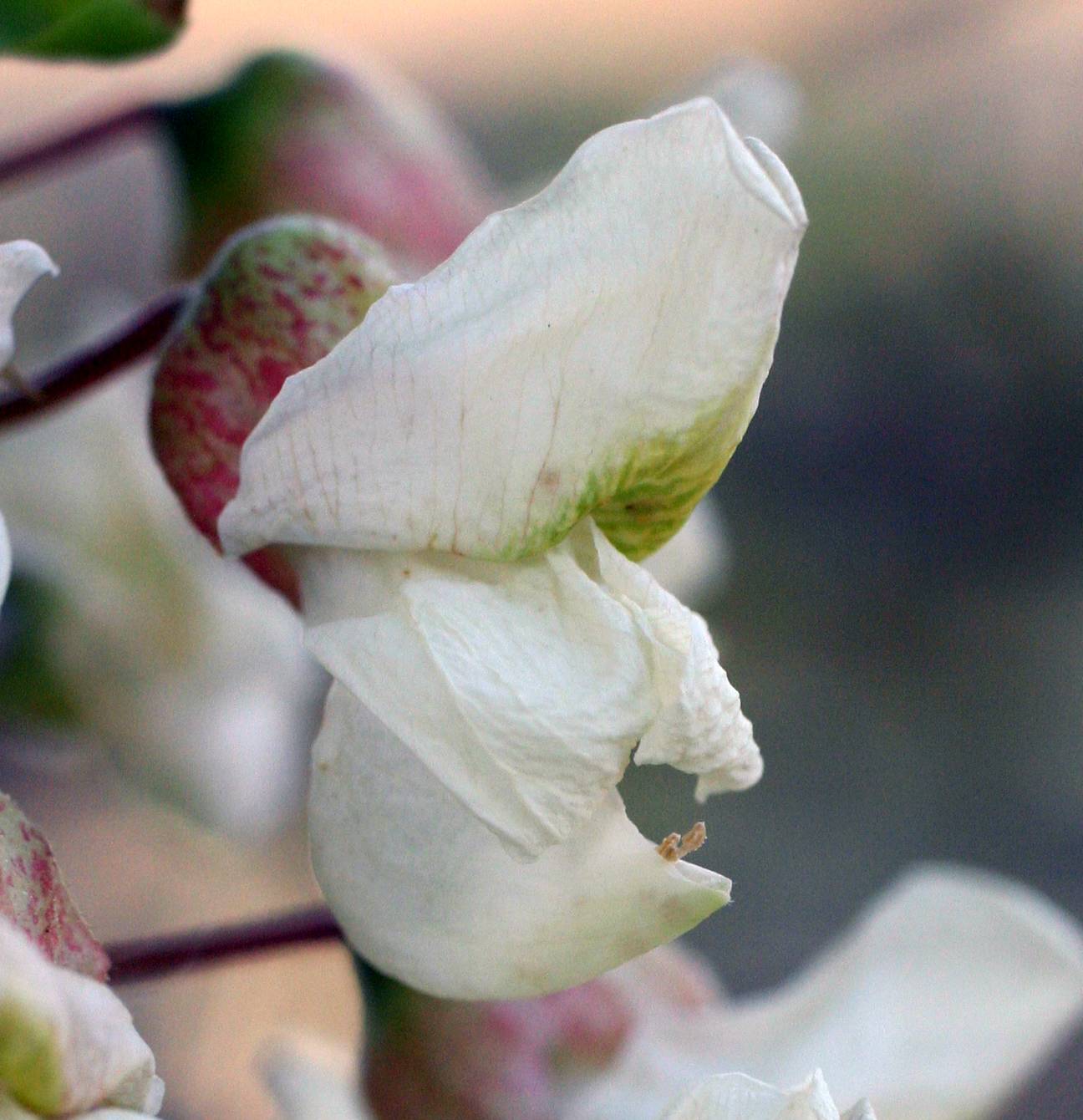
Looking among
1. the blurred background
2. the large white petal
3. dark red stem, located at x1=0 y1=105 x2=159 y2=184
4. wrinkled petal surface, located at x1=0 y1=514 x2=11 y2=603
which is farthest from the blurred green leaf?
the blurred background

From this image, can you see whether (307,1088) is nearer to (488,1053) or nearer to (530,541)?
(488,1053)

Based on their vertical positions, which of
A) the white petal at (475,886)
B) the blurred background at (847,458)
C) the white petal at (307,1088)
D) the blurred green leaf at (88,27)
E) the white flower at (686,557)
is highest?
the blurred green leaf at (88,27)

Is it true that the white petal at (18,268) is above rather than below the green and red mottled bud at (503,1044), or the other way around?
above

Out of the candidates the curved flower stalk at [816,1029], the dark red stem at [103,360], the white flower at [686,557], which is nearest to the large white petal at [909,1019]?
the curved flower stalk at [816,1029]

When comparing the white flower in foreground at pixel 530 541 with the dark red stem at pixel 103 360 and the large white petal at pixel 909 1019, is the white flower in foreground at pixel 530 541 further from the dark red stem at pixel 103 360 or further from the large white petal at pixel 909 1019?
the large white petal at pixel 909 1019

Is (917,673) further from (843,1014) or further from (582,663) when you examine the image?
(582,663)

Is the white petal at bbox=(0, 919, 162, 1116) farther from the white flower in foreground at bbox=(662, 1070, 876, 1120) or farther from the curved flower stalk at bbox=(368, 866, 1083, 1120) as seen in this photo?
the curved flower stalk at bbox=(368, 866, 1083, 1120)
